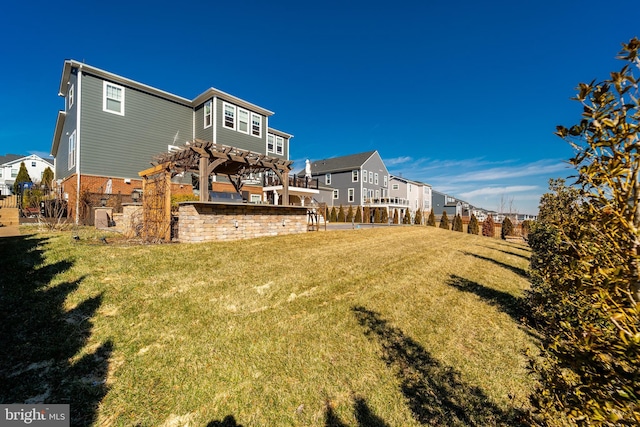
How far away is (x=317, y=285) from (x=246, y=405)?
10.4ft

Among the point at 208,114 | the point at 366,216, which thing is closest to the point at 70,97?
the point at 208,114

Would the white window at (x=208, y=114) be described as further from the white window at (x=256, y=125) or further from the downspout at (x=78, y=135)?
the downspout at (x=78, y=135)

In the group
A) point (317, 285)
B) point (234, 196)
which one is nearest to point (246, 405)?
point (317, 285)

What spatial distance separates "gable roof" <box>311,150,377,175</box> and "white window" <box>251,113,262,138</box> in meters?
18.1

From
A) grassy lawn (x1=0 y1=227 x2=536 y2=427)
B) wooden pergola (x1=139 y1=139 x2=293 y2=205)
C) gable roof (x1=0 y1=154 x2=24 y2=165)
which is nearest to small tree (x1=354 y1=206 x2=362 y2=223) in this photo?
wooden pergola (x1=139 y1=139 x2=293 y2=205)

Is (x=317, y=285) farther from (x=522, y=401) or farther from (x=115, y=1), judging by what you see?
(x=115, y=1)

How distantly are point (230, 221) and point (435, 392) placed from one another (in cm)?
800

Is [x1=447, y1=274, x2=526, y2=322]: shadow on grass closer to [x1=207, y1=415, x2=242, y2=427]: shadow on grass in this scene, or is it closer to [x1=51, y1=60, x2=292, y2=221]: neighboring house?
[x1=207, y1=415, x2=242, y2=427]: shadow on grass

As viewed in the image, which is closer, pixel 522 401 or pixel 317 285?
pixel 522 401

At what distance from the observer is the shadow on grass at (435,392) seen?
248 cm

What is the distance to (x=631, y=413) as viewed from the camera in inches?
39.6

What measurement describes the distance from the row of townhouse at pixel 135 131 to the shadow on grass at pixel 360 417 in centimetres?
1385

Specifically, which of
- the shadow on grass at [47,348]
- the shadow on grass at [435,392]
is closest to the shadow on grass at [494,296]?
the shadow on grass at [435,392]

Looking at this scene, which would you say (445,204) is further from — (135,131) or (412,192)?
(135,131)
